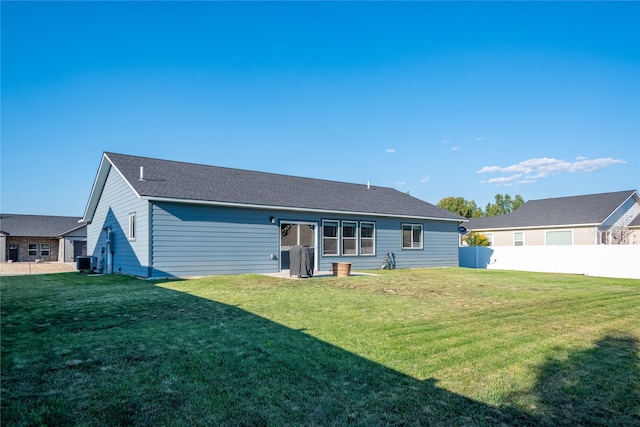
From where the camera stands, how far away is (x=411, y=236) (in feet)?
64.0

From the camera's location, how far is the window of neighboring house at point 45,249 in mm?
34781

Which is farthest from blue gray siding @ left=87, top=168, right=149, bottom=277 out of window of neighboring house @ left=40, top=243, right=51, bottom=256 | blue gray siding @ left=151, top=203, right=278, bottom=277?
window of neighboring house @ left=40, top=243, right=51, bottom=256

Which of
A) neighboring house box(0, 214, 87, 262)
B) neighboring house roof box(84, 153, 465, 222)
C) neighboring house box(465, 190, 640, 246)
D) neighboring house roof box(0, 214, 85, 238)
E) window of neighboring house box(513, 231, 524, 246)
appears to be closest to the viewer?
neighboring house roof box(84, 153, 465, 222)

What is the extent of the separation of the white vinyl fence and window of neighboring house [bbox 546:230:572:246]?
5706 mm

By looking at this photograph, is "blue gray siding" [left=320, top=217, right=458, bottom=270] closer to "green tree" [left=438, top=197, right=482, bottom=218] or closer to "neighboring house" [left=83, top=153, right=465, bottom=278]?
"neighboring house" [left=83, top=153, right=465, bottom=278]

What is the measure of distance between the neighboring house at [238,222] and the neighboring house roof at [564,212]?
26.0 feet

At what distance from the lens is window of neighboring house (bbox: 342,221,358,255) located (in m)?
17.1

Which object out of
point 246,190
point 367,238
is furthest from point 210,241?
point 367,238

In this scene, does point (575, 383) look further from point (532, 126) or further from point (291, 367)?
point (532, 126)

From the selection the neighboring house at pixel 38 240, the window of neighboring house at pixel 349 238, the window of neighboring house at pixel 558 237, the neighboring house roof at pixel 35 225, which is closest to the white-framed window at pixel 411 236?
the window of neighboring house at pixel 349 238

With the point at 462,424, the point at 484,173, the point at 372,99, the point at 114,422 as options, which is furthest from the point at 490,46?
the point at 484,173

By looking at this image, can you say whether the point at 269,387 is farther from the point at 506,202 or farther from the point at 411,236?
the point at 506,202

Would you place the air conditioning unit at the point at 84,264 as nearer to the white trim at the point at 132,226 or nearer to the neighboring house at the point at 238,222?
the neighboring house at the point at 238,222

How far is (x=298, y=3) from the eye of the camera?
13414mm
